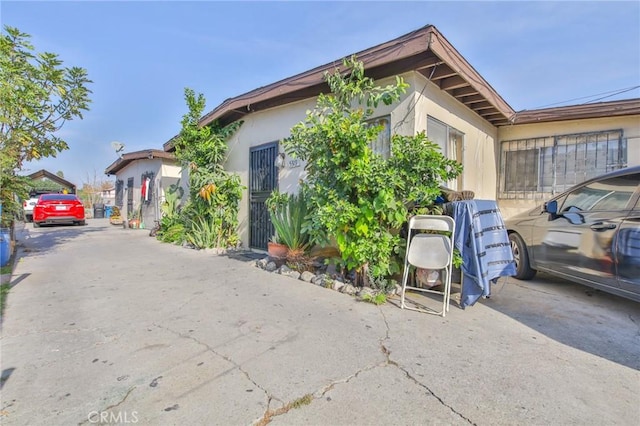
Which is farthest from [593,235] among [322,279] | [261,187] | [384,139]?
[261,187]

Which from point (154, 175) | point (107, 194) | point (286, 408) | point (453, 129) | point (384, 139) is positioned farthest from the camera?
point (107, 194)

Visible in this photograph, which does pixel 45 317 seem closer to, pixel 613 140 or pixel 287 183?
pixel 287 183

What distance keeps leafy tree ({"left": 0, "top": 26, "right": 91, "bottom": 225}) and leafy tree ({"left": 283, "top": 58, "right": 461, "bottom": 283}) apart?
16.2 feet

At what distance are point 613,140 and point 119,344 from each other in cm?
918

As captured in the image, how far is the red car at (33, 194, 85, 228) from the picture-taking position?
12.4 m

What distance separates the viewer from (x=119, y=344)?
99.8 inches

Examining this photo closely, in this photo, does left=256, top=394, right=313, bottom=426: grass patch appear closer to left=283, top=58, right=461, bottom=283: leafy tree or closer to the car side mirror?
left=283, top=58, right=461, bottom=283: leafy tree

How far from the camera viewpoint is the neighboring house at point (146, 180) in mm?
11898

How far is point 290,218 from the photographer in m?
5.28

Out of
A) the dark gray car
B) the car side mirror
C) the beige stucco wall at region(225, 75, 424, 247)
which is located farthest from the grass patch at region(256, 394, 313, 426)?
the car side mirror

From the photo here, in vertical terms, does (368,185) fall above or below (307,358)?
above

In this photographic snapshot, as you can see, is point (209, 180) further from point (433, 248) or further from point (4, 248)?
point (433, 248)

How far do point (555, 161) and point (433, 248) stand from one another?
5.59 m

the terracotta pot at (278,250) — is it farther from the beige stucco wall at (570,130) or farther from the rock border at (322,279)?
the beige stucco wall at (570,130)
